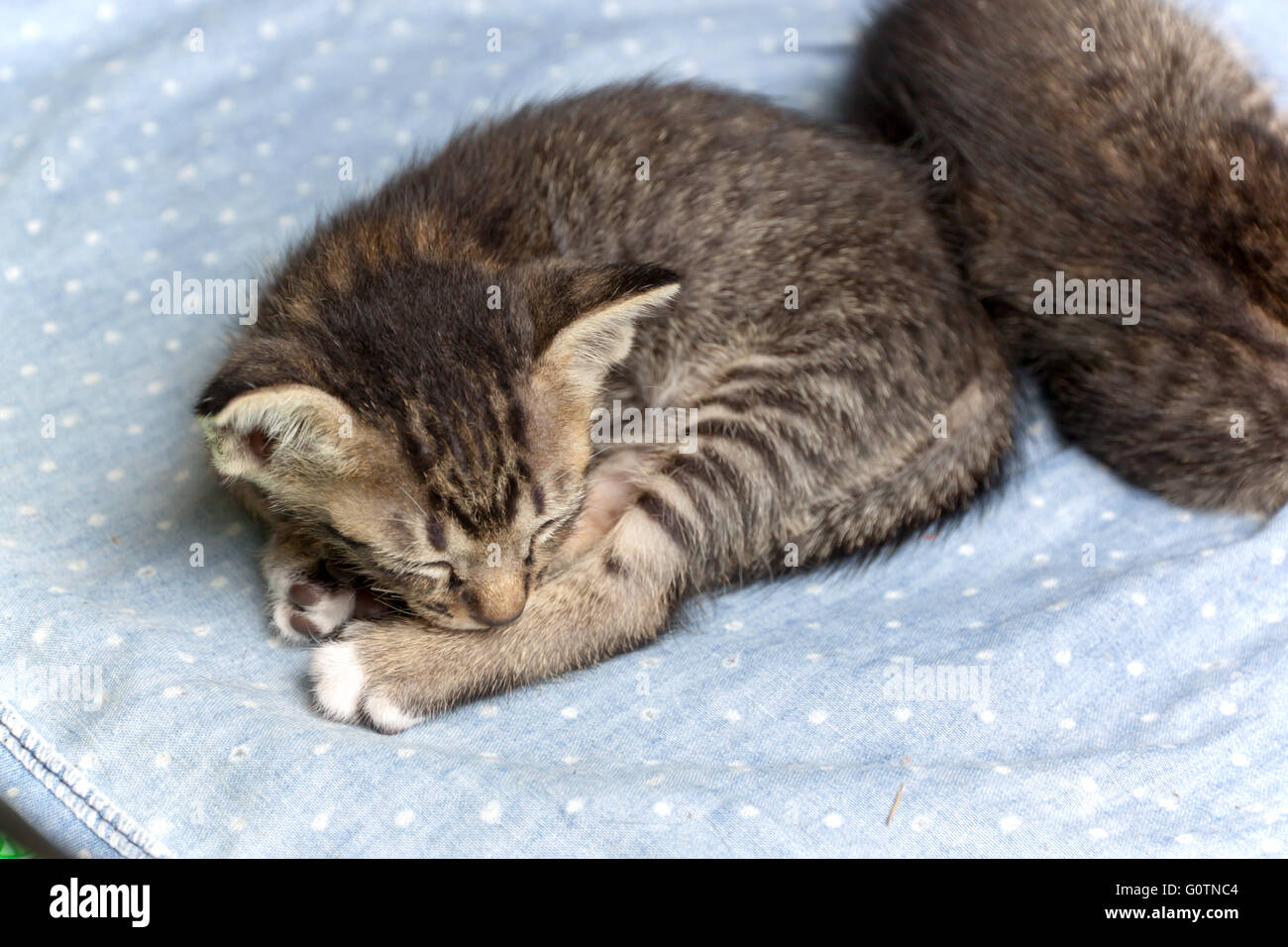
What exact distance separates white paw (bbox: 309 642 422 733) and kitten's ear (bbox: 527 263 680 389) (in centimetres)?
80

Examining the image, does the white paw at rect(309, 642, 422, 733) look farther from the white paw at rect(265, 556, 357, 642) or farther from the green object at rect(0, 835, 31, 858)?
the green object at rect(0, 835, 31, 858)

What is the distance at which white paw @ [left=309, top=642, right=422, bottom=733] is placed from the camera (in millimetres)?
2473

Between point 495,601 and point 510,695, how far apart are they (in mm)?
286

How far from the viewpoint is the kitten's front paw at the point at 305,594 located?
103 inches

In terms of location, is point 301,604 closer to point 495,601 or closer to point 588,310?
point 495,601

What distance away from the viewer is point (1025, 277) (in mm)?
3172

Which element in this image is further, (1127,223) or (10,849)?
(1127,223)

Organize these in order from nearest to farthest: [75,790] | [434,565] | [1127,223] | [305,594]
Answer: [75,790], [434,565], [305,594], [1127,223]

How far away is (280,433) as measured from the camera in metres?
2.29

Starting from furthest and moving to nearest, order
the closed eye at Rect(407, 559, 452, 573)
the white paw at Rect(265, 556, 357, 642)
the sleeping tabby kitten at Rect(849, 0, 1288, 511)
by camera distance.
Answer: the sleeping tabby kitten at Rect(849, 0, 1288, 511) → the white paw at Rect(265, 556, 357, 642) → the closed eye at Rect(407, 559, 452, 573)

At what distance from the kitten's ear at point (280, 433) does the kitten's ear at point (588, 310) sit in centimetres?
46

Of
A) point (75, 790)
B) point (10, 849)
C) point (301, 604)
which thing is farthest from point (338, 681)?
point (10, 849)

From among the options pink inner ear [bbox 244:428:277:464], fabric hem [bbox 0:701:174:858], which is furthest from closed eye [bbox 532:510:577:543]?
fabric hem [bbox 0:701:174:858]

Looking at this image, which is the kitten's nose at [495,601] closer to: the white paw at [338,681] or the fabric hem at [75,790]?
the white paw at [338,681]
